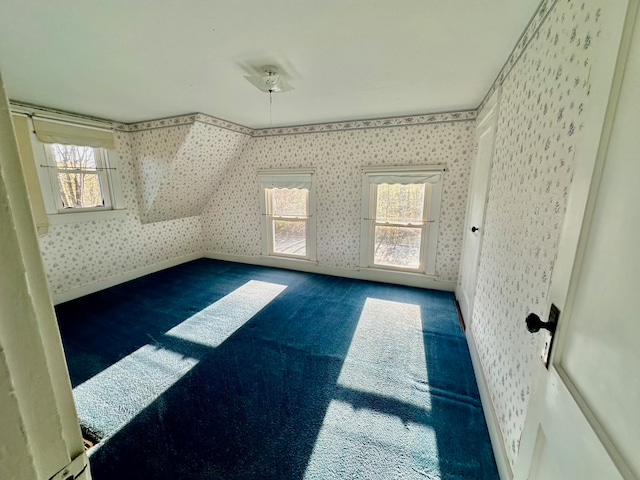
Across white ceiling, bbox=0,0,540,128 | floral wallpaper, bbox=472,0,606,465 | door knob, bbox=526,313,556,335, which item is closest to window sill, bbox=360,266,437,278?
floral wallpaper, bbox=472,0,606,465

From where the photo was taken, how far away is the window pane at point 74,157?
122 inches

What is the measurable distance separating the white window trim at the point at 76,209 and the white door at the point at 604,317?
4.32m

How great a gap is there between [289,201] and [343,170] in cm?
102

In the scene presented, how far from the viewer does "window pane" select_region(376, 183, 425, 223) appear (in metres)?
3.56

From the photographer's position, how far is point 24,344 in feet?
1.09

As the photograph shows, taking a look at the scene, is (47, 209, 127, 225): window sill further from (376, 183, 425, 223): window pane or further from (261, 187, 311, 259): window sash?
(376, 183, 425, 223): window pane

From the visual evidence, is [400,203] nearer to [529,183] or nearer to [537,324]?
[529,183]

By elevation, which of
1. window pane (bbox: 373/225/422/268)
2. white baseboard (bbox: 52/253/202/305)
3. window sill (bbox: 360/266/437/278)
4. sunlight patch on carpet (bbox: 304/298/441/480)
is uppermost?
window pane (bbox: 373/225/422/268)

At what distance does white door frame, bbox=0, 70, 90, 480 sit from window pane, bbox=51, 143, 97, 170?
3.84 m

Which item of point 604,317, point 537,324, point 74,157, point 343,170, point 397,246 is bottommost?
point 397,246

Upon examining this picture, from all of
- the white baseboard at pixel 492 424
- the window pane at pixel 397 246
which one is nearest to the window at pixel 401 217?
the window pane at pixel 397 246

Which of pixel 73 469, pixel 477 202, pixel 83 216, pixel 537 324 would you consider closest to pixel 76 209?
pixel 83 216

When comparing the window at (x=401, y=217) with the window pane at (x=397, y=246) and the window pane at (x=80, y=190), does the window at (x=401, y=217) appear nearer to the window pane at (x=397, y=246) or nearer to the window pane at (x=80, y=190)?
the window pane at (x=397, y=246)

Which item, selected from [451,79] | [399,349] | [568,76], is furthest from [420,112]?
[399,349]
